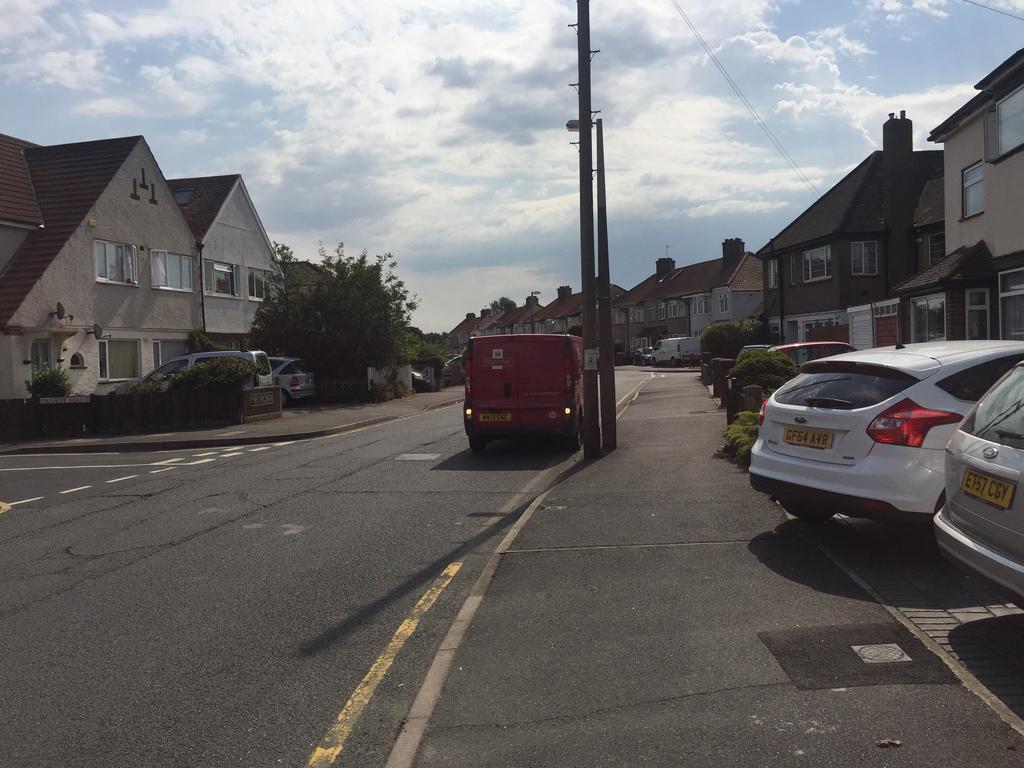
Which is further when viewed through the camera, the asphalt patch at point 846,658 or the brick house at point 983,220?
the brick house at point 983,220

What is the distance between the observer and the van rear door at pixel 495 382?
15.1 m

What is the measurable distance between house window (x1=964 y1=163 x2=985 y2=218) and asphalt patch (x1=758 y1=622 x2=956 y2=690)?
1630 centimetres

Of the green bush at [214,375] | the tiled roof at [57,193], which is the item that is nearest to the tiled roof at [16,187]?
the tiled roof at [57,193]

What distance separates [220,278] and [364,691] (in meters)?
30.4

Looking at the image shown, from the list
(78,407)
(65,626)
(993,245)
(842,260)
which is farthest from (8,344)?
(842,260)

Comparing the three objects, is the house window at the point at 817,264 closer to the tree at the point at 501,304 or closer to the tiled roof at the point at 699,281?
the tiled roof at the point at 699,281

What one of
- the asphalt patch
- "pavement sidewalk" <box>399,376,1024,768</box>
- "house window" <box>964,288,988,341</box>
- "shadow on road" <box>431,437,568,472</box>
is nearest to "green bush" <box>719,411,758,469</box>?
"shadow on road" <box>431,437,568,472</box>

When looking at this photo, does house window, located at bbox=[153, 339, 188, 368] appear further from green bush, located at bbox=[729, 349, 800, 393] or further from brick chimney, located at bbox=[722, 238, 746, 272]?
brick chimney, located at bbox=[722, 238, 746, 272]

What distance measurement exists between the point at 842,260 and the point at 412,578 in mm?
33345

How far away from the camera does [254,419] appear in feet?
73.5

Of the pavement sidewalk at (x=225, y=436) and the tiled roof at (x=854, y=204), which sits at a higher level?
the tiled roof at (x=854, y=204)

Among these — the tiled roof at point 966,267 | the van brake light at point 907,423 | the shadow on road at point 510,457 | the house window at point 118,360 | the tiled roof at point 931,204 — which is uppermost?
the tiled roof at point 931,204

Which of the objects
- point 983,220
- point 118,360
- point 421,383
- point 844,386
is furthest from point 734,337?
point 844,386

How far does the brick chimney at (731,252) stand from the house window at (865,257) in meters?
31.7
